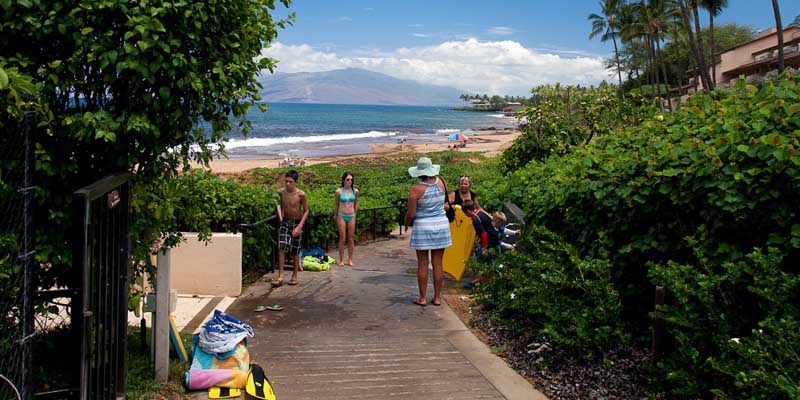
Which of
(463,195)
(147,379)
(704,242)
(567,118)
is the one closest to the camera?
(704,242)

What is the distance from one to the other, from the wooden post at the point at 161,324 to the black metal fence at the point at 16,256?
4.82 feet

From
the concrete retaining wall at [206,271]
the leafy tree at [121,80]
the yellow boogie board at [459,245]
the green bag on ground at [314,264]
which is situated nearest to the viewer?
the leafy tree at [121,80]

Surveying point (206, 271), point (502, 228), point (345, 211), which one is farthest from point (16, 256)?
point (345, 211)

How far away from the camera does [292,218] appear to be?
9.70 meters

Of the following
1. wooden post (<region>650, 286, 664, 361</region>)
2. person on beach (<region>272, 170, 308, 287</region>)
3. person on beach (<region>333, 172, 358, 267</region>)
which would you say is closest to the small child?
person on beach (<region>272, 170, 308, 287</region>)

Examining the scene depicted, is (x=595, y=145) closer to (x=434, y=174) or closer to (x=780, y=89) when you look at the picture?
(x=434, y=174)

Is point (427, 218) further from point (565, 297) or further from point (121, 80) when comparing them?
point (121, 80)

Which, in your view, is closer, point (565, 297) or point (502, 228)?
point (565, 297)

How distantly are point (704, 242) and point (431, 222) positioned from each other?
3686mm

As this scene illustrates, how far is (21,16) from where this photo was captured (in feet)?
12.9

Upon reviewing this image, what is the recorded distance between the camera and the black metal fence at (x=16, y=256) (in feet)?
11.4

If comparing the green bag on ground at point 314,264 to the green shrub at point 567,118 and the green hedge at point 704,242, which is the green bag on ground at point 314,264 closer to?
the green hedge at point 704,242

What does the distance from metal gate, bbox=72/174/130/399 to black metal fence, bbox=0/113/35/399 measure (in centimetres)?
26

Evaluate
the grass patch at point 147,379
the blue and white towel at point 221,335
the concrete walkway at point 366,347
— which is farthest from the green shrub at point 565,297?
the grass patch at point 147,379
